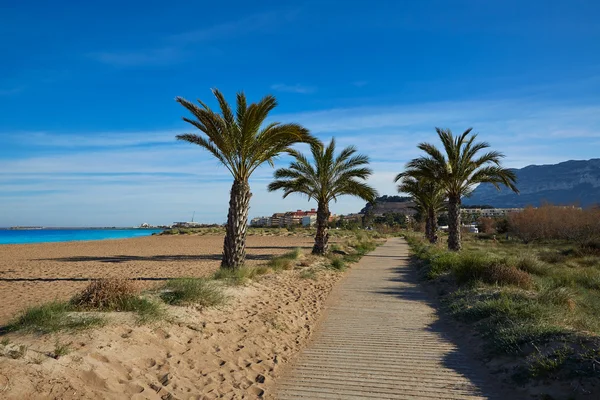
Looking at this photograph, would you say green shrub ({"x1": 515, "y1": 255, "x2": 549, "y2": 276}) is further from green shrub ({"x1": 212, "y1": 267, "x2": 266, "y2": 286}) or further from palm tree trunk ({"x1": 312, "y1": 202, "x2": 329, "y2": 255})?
palm tree trunk ({"x1": 312, "y1": 202, "x2": 329, "y2": 255})

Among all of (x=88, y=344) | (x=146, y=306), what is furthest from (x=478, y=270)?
(x=88, y=344)

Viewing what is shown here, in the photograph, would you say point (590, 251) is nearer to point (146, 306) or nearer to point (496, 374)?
point (496, 374)

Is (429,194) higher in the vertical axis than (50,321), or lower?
higher

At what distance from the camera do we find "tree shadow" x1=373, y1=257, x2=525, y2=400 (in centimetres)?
477

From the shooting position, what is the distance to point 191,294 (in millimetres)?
7746

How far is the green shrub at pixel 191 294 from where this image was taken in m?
7.56

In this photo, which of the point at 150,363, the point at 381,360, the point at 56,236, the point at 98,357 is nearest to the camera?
the point at 98,357

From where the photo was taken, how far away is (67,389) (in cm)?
395

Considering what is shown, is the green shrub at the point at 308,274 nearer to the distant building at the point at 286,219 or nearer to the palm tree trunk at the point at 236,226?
the palm tree trunk at the point at 236,226

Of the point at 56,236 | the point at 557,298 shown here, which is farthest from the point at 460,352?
the point at 56,236

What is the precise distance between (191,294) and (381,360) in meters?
3.75

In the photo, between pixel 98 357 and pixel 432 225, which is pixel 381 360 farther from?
pixel 432 225

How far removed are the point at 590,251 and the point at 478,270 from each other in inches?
682

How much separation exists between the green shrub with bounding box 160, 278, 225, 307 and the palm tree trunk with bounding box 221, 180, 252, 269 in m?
5.11
